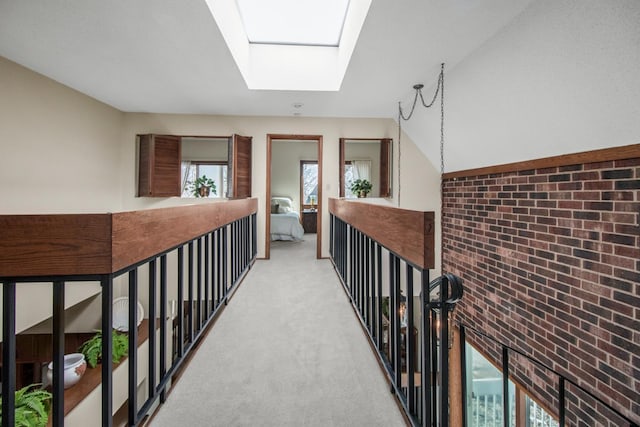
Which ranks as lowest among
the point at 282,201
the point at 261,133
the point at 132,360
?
the point at 132,360

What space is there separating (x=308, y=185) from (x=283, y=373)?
790 cm

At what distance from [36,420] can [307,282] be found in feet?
7.94

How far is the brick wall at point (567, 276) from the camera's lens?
198 cm

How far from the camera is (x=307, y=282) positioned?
3.12m

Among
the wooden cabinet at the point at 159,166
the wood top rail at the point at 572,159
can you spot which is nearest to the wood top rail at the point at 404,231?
the wood top rail at the point at 572,159

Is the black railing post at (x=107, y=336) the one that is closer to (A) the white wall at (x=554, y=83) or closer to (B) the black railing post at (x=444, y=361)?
(B) the black railing post at (x=444, y=361)

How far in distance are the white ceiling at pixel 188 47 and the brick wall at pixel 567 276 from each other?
52.3 inches

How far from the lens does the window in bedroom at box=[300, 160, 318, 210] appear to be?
8.92 m

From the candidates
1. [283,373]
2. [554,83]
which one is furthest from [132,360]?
[554,83]

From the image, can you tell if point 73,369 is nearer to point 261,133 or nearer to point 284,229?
point 261,133

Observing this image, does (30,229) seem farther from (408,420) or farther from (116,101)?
(116,101)

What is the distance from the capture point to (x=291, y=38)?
333 centimetres

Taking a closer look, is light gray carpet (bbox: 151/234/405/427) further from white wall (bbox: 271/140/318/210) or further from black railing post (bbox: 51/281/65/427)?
white wall (bbox: 271/140/318/210)

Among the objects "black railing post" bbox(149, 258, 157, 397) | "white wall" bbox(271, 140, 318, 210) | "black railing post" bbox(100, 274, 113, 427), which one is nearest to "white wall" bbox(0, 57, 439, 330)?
"black railing post" bbox(149, 258, 157, 397)
